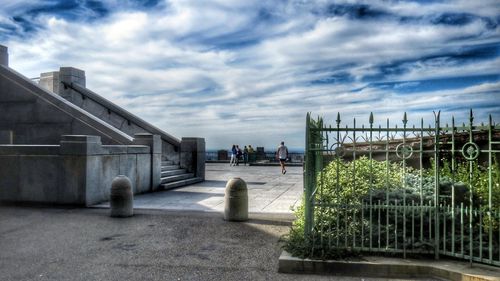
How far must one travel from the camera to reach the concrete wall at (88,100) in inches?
795

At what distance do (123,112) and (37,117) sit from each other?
4.81 m

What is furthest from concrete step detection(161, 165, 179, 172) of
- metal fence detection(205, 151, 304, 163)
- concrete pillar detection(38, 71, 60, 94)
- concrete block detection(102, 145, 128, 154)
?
metal fence detection(205, 151, 304, 163)

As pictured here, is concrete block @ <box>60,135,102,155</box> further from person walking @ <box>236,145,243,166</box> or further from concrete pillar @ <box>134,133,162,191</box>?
person walking @ <box>236,145,243,166</box>

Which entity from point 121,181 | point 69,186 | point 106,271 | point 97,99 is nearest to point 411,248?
point 106,271

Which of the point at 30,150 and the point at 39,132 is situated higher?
the point at 39,132

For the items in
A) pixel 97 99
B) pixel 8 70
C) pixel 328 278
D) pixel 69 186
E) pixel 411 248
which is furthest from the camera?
pixel 97 99

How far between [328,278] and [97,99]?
1864 cm

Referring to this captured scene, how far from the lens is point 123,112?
2047 cm

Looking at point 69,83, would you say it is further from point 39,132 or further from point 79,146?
point 79,146

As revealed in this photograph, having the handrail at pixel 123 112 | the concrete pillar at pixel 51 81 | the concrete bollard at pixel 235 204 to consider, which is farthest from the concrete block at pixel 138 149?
the concrete pillar at pixel 51 81

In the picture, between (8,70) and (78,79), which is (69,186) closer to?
(8,70)

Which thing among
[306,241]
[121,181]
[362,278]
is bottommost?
[362,278]

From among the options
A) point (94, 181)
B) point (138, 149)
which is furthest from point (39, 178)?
point (138, 149)

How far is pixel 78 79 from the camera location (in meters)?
22.2
